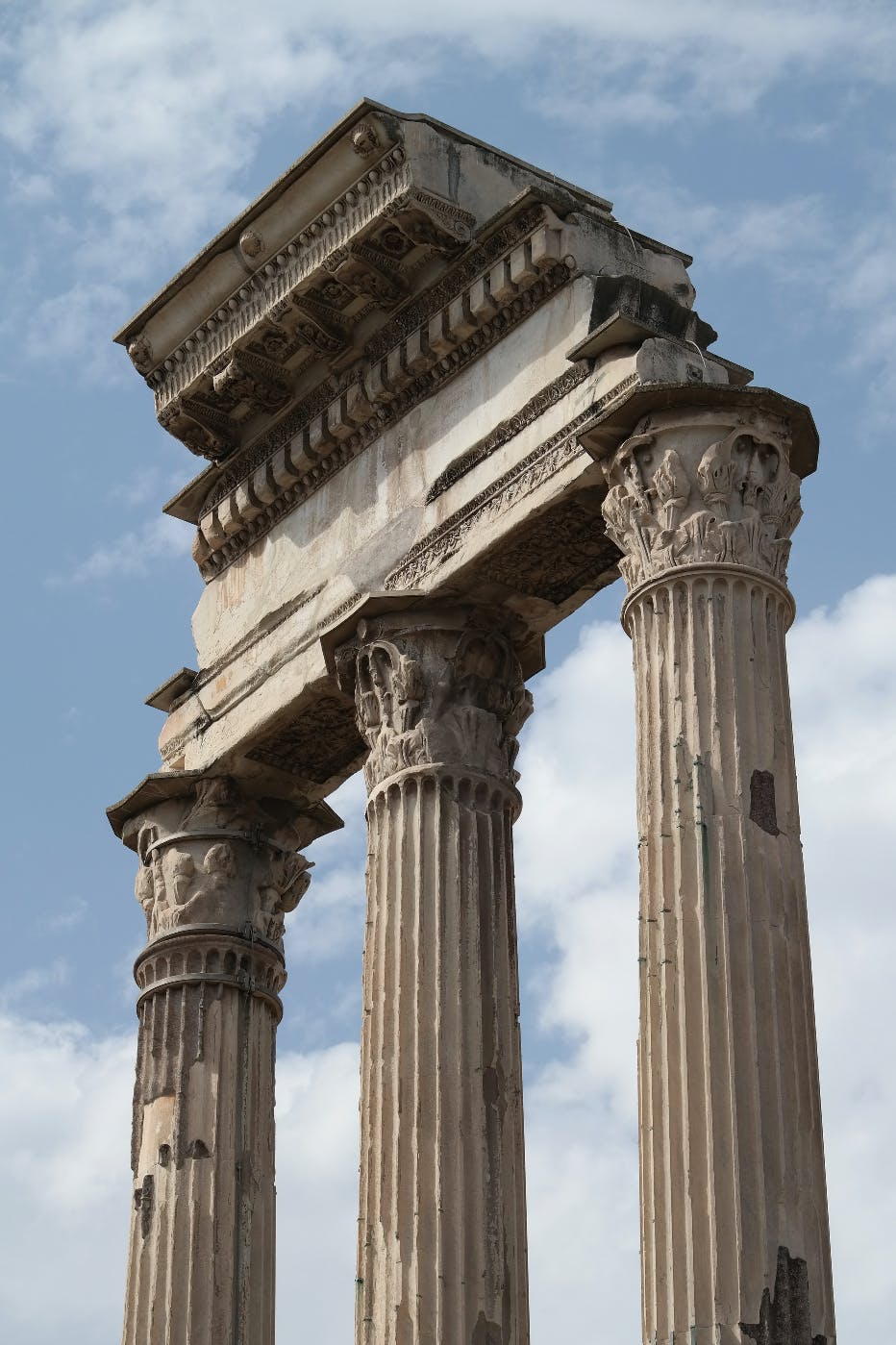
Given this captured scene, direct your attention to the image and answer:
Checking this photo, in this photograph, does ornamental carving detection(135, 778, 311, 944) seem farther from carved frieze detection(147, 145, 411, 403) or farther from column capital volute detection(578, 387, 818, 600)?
column capital volute detection(578, 387, 818, 600)

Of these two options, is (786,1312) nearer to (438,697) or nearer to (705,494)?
(705,494)

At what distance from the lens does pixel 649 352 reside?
21.4m

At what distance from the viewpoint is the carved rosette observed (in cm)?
2036

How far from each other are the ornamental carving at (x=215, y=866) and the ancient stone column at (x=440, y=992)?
2.74m

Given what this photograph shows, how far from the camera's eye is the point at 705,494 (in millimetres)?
20484

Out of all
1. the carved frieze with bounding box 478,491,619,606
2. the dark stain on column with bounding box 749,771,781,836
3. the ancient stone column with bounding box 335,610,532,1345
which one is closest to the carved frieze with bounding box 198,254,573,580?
the carved frieze with bounding box 478,491,619,606

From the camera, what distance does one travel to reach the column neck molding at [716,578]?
20188mm

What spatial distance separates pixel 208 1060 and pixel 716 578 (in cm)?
722

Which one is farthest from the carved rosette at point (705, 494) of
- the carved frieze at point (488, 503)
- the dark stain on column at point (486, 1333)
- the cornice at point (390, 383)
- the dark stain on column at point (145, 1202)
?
the dark stain on column at point (145, 1202)

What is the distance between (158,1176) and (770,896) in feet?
25.0

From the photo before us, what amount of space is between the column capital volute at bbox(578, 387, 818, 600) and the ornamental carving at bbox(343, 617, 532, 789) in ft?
7.80

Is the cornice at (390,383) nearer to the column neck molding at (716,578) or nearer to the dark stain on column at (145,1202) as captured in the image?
the column neck molding at (716,578)

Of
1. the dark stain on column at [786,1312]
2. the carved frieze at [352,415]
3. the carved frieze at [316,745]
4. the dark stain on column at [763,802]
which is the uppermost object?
the carved frieze at [352,415]

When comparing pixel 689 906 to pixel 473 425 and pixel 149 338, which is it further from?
pixel 149 338
